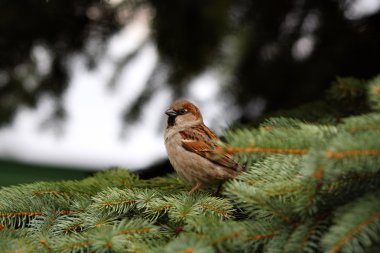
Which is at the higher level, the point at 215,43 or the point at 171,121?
the point at 215,43

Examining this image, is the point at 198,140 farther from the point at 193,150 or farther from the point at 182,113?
the point at 182,113

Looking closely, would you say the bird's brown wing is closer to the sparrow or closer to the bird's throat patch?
the sparrow

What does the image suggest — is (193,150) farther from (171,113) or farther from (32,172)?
(32,172)

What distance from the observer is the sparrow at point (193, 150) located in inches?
Result: 90.8

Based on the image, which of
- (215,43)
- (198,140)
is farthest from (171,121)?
(215,43)

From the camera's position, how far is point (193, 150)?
2.48 meters

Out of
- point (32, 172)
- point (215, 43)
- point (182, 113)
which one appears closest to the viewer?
point (182, 113)

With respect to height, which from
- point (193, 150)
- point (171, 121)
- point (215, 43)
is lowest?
point (193, 150)

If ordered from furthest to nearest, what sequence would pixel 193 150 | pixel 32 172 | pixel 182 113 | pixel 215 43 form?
pixel 32 172 → pixel 215 43 → pixel 182 113 → pixel 193 150

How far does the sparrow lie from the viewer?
2.31 meters

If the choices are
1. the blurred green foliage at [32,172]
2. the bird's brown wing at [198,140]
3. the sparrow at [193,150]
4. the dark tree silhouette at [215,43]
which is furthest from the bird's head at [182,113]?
the blurred green foliage at [32,172]

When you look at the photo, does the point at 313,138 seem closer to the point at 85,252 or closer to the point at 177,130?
the point at 85,252

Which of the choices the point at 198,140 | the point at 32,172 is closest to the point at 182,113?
the point at 198,140

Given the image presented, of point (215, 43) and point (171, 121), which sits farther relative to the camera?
point (215, 43)
